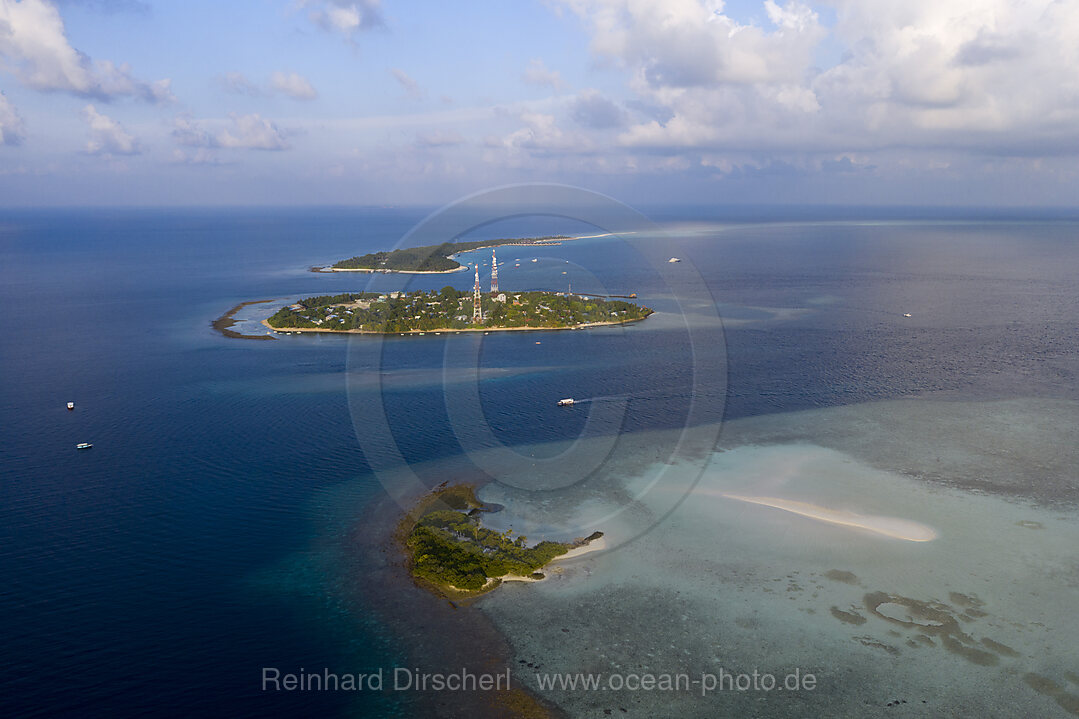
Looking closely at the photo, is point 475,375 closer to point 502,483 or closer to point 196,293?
point 502,483

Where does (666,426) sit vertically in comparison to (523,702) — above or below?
above

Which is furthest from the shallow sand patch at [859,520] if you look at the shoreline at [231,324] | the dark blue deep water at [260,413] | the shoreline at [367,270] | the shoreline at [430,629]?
the shoreline at [367,270]

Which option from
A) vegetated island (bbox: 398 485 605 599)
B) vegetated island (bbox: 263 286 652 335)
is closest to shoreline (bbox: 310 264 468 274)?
vegetated island (bbox: 263 286 652 335)

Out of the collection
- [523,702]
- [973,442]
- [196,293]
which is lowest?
[523,702]

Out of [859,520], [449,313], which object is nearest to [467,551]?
[859,520]

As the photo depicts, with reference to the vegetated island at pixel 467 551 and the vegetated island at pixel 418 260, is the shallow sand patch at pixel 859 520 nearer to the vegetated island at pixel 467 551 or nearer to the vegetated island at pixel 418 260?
the vegetated island at pixel 467 551

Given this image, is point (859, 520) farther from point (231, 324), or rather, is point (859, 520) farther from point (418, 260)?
point (418, 260)

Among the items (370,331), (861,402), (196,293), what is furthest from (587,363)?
(196,293)
